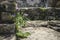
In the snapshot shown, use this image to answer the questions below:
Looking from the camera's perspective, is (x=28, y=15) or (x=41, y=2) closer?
(x=28, y=15)

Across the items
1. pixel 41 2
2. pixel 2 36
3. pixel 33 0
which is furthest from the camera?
pixel 33 0

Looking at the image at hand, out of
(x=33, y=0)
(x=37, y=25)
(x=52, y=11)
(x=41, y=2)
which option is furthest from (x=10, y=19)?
(x=33, y=0)

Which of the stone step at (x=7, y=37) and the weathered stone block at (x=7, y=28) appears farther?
the weathered stone block at (x=7, y=28)

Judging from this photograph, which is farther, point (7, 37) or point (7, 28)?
point (7, 28)

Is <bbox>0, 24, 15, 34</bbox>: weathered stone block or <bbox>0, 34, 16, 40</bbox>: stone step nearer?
<bbox>0, 34, 16, 40</bbox>: stone step

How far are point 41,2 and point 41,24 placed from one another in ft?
26.3

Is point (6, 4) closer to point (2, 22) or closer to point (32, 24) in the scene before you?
point (2, 22)

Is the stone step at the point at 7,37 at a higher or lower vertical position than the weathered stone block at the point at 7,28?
lower

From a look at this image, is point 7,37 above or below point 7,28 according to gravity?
below

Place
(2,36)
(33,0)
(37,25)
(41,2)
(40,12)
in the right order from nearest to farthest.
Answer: (2,36) → (37,25) → (40,12) → (41,2) → (33,0)

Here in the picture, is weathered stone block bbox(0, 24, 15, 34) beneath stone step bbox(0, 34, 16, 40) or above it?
above

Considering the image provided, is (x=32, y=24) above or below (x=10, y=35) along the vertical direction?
below

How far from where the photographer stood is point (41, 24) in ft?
16.2

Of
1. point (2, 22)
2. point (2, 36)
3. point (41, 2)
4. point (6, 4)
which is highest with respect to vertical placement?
point (6, 4)
